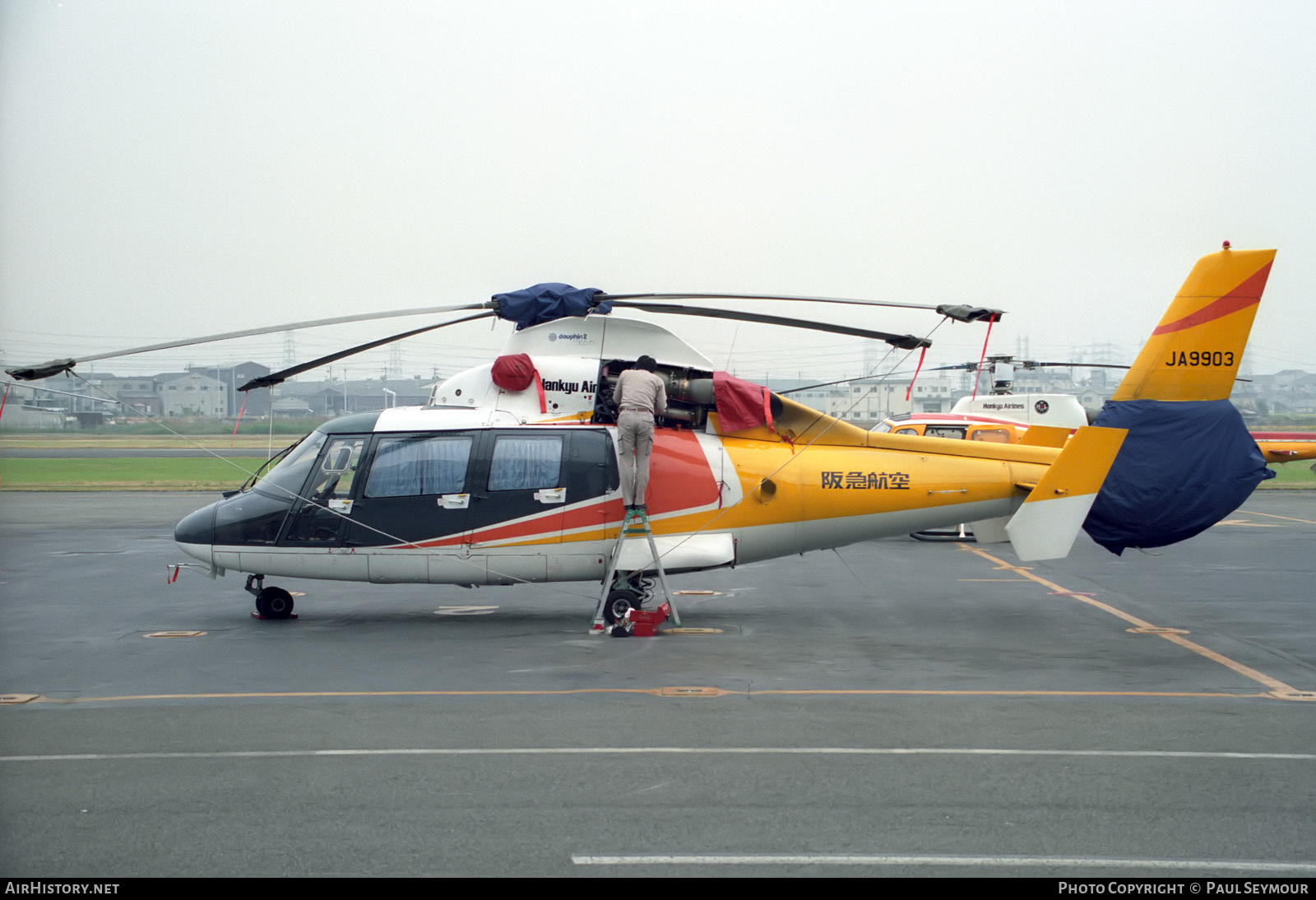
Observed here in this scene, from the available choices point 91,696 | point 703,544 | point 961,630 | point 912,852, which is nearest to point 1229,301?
point 961,630

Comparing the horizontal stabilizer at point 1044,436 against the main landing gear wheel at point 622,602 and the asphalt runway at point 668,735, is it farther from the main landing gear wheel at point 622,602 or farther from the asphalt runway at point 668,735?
the main landing gear wheel at point 622,602

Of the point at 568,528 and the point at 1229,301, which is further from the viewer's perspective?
the point at 568,528

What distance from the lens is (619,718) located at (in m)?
8.00

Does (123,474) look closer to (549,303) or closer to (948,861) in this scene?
(549,303)

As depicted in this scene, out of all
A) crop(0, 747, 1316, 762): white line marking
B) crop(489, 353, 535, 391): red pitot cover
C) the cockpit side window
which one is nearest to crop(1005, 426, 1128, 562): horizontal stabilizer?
crop(0, 747, 1316, 762): white line marking

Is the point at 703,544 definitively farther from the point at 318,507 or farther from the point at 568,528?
the point at 318,507

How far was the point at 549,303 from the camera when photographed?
11.5 metres

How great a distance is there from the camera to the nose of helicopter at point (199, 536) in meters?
12.5

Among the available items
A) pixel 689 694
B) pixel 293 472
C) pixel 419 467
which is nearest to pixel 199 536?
pixel 293 472

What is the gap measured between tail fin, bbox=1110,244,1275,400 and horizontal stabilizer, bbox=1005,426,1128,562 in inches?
26.2

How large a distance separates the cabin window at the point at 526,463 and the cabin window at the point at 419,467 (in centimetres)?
36

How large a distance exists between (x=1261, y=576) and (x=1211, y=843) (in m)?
12.3

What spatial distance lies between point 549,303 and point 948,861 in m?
7.73

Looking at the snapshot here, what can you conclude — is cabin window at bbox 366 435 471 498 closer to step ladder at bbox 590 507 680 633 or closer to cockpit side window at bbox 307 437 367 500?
cockpit side window at bbox 307 437 367 500
